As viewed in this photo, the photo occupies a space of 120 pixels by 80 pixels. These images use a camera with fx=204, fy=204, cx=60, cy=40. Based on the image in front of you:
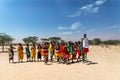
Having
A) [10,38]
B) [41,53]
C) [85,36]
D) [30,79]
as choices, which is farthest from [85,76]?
[10,38]

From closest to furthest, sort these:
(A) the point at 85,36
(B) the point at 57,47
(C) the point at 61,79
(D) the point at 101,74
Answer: (C) the point at 61,79 < (D) the point at 101,74 < (A) the point at 85,36 < (B) the point at 57,47

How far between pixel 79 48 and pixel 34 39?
6034 cm

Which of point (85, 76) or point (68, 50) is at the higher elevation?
point (68, 50)

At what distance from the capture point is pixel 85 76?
9859mm

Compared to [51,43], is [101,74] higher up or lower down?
lower down

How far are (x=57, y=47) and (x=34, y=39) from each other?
6036cm

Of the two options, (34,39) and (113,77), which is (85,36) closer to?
(113,77)

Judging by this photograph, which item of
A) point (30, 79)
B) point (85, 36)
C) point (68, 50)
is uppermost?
point (85, 36)

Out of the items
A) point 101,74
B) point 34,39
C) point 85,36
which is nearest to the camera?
point 101,74

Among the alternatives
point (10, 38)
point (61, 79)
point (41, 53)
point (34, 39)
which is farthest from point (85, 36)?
point (34, 39)

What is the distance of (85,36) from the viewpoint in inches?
545

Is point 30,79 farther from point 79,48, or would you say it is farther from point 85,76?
point 79,48

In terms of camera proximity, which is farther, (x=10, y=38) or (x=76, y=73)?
(x=10, y=38)

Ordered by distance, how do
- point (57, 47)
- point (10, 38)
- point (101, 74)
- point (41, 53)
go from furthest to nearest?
point (10, 38) → point (41, 53) → point (57, 47) → point (101, 74)
